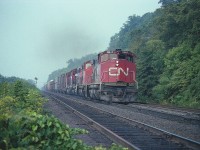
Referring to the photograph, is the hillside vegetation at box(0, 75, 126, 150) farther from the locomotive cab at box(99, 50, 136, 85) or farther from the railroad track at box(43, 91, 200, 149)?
the locomotive cab at box(99, 50, 136, 85)

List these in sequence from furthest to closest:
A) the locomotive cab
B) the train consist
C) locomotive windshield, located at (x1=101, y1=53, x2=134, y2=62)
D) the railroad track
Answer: locomotive windshield, located at (x1=101, y1=53, x2=134, y2=62)
the locomotive cab
the train consist
the railroad track

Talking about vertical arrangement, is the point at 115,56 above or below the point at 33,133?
above

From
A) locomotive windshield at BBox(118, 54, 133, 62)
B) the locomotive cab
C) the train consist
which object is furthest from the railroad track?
locomotive windshield at BBox(118, 54, 133, 62)

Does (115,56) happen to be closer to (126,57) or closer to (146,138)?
(126,57)

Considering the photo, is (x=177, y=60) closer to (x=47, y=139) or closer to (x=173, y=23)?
Result: (x=173, y=23)

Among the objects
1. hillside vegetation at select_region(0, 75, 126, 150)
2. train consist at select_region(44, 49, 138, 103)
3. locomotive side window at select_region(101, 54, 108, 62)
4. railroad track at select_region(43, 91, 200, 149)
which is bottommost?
railroad track at select_region(43, 91, 200, 149)

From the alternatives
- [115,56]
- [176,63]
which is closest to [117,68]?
[115,56]

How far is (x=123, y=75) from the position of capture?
74.3ft

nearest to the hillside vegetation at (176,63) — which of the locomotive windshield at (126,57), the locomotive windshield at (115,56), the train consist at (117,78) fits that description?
the train consist at (117,78)

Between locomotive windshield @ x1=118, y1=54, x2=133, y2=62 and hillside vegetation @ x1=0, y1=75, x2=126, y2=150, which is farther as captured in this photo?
locomotive windshield @ x1=118, y1=54, x2=133, y2=62

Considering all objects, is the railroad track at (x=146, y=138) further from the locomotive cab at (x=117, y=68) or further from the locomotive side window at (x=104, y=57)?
the locomotive side window at (x=104, y=57)

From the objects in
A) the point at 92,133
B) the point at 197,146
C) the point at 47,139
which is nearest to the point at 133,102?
the point at 92,133

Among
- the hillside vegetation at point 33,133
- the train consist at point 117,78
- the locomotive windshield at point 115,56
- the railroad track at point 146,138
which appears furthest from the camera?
the locomotive windshield at point 115,56

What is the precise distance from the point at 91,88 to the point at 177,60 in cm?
768
